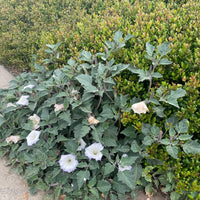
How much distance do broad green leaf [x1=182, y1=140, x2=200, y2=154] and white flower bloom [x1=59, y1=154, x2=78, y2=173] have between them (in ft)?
3.72

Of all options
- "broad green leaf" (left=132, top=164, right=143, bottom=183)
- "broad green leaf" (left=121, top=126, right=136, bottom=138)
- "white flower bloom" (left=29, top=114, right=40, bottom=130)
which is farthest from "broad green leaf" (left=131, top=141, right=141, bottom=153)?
"white flower bloom" (left=29, top=114, right=40, bottom=130)

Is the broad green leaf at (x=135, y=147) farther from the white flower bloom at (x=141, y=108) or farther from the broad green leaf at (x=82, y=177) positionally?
the broad green leaf at (x=82, y=177)

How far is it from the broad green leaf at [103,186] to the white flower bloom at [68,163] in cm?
32

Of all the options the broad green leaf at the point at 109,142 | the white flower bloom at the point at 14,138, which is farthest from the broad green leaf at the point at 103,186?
the white flower bloom at the point at 14,138

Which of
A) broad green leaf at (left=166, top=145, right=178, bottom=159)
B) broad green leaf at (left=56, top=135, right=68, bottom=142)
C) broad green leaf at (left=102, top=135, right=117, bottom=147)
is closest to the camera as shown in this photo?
broad green leaf at (left=166, top=145, right=178, bottom=159)

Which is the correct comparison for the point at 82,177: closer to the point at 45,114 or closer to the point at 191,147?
the point at 45,114

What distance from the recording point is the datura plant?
6.96 feet

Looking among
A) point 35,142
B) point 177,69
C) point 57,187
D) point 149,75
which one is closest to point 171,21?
point 177,69

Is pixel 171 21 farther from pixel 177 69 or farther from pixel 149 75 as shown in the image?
pixel 149 75

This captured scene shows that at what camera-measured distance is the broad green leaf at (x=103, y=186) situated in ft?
7.36

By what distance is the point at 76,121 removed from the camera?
247 centimetres

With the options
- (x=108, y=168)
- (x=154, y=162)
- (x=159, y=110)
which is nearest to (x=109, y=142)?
(x=108, y=168)

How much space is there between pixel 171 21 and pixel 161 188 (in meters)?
2.09

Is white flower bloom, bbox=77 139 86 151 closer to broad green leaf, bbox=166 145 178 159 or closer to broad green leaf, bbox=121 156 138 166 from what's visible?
broad green leaf, bbox=121 156 138 166
